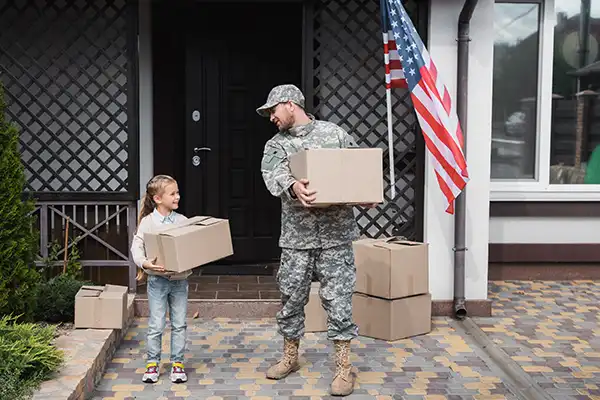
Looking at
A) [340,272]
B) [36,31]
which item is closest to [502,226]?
[340,272]

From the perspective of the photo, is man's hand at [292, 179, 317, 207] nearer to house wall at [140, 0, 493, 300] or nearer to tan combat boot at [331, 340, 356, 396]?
tan combat boot at [331, 340, 356, 396]

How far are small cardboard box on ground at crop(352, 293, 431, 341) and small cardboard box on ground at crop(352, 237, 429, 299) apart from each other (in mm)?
51

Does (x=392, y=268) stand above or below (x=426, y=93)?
below

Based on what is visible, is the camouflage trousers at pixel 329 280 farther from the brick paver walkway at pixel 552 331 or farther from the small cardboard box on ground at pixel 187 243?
the brick paver walkway at pixel 552 331

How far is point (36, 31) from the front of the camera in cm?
652

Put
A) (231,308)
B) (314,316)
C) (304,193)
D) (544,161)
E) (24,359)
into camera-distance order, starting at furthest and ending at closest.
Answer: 1. (544,161)
2. (231,308)
3. (314,316)
4. (304,193)
5. (24,359)

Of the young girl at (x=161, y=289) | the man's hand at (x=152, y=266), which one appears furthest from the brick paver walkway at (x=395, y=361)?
the man's hand at (x=152, y=266)

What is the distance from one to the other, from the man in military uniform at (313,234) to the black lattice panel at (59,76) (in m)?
2.17

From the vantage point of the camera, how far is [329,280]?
184 inches

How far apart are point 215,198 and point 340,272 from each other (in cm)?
310

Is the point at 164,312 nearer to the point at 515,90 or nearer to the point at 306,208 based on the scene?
A: the point at 306,208

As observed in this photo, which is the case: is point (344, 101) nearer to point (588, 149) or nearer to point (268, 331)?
point (268, 331)

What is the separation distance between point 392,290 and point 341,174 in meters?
1.52

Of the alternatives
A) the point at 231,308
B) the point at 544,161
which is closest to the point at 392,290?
the point at 231,308
